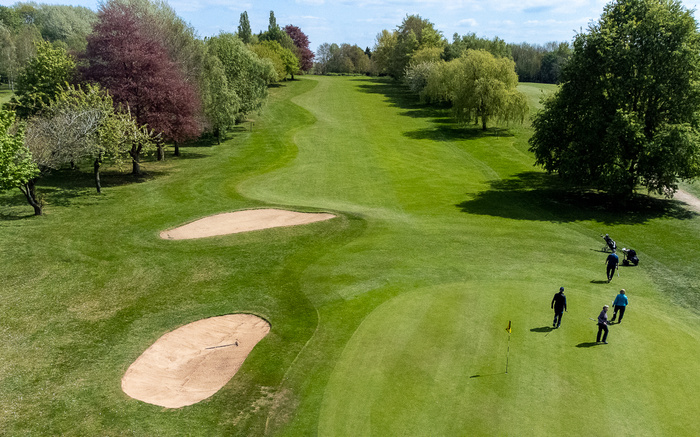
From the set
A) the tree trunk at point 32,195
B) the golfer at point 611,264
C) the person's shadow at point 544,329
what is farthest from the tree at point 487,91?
the tree trunk at point 32,195

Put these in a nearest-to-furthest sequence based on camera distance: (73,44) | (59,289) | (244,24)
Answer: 1. (59,289)
2. (73,44)
3. (244,24)

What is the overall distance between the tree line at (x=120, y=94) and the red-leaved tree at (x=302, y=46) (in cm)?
8450

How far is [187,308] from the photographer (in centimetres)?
2525

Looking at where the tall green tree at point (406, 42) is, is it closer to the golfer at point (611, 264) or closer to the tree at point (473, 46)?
the tree at point (473, 46)

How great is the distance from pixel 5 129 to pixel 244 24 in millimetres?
121164

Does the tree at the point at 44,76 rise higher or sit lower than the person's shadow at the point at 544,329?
higher

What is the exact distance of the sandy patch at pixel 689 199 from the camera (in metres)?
42.8

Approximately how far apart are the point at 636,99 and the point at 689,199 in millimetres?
12051

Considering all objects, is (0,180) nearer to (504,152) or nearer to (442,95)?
(504,152)

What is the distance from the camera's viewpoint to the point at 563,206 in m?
43.3

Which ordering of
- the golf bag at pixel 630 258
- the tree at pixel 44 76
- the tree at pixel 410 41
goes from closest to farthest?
the golf bag at pixel 630 258 → the tree at pixel 44 76 → the tree at pixel 410 41

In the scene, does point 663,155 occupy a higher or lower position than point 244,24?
lower

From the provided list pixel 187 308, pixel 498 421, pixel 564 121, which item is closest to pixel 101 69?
pixel 187 308

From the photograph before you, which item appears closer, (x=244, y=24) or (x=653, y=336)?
(x=653, y=336)
